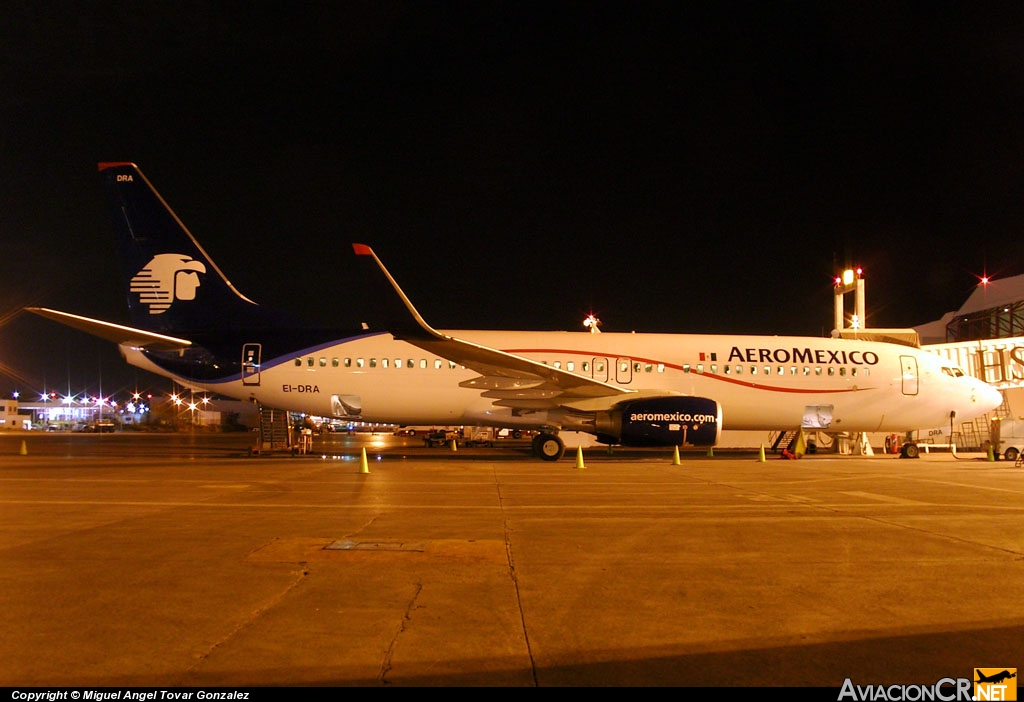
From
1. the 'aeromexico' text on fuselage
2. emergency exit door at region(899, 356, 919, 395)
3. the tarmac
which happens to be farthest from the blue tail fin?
emergency exit door at region(899, 356, 919, 395)

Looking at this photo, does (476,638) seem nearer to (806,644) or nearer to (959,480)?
(806,644)

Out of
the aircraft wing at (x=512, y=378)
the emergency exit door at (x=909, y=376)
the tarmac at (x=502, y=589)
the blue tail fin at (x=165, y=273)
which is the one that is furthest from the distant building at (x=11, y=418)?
the tarmac at (x=502, y=589)

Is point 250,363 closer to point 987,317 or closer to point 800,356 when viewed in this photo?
point 800,356

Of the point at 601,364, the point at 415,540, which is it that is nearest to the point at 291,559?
the point at 415,540

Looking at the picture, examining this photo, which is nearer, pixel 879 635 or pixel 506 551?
pixel 879 635

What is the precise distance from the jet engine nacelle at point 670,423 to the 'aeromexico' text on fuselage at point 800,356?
10.3 ft

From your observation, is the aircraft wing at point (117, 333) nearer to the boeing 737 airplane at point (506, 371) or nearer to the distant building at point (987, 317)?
the boeing 737 airplane at point (506, 371)

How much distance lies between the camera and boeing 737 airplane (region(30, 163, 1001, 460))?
18875 mm

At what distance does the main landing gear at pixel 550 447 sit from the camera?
19.5 m

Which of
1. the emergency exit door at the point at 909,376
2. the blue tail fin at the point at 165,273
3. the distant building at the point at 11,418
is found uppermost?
the blue tail fin at the point at 165,273

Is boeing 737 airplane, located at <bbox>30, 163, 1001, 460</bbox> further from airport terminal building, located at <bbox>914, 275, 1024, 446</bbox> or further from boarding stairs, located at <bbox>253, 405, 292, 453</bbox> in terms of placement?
airport terminal building, located at <bbox>914, 275, 1024, 446</bbox>

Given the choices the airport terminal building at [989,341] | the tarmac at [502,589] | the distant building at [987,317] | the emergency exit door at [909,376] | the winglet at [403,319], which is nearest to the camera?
the tarmac at [502,589]

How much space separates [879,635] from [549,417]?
48.6 feet

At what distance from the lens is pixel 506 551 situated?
705 cm
